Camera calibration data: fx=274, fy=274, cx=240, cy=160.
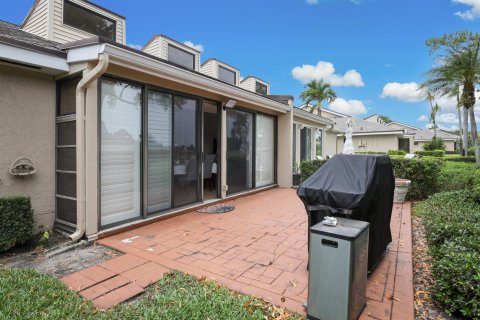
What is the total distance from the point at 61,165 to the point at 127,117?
1347 millimetres

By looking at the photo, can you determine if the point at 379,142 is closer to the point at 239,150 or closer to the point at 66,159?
the point at 239,150

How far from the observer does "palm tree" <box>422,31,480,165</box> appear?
1538cm

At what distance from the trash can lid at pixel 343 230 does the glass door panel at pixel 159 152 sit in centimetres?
378

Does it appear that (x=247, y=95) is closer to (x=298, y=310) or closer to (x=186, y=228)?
(x=186, y=228)

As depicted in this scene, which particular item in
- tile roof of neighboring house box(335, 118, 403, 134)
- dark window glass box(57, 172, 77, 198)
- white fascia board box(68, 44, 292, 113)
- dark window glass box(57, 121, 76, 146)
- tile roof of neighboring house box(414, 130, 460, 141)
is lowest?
dark window glass box(57, 172, 77, 198)

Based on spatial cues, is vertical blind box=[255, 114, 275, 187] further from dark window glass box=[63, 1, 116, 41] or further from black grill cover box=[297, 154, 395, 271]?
dark window glass box=[63, 1, 116, 41]

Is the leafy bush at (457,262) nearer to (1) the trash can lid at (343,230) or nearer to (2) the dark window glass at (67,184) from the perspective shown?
(1) the trash can lid at (343,230)

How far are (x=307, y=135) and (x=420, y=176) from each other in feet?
17.5

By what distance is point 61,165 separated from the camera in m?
4.64

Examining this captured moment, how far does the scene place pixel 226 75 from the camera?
15.5m

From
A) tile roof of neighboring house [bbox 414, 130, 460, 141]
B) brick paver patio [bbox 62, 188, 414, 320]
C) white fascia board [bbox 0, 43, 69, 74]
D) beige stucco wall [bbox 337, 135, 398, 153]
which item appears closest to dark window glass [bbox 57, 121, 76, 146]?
white fascia board [bbox 0, 43, 69, 74]

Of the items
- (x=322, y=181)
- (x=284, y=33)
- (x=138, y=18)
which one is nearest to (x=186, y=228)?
(x=322, y=181)

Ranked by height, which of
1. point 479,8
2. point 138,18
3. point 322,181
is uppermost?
point 479,8

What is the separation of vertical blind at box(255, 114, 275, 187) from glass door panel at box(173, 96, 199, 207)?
3.08m
